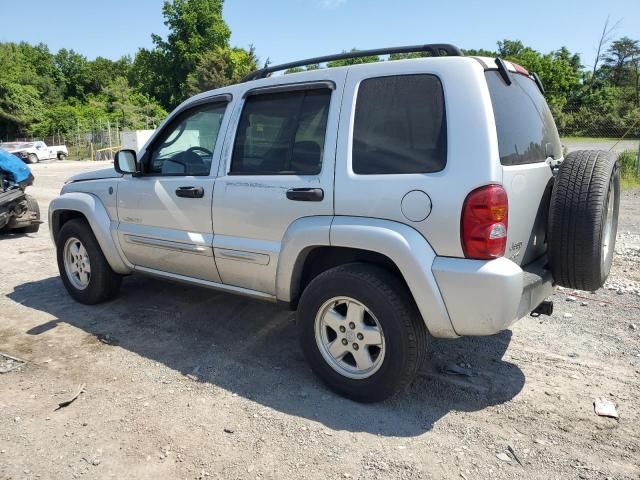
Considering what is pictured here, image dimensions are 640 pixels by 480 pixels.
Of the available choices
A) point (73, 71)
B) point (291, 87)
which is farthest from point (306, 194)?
point (73, 71)

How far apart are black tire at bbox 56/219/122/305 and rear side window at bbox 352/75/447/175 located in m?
2.89

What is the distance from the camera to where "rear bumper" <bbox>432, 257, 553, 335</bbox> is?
2.67 meters

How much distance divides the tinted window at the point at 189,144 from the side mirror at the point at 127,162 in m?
0.12

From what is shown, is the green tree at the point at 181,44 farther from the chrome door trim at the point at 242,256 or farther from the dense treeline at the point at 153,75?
the chrome door trim at the point at 242,256

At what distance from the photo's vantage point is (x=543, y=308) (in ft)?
11.1

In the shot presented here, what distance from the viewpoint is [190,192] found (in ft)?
12.7

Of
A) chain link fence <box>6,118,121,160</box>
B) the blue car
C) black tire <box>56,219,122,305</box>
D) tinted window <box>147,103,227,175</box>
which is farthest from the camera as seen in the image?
chain link fence <box>6,118,121,160</box>

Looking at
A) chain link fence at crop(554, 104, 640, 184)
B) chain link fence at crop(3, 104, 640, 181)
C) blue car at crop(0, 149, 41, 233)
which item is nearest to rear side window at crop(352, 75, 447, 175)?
blue car at crop(0, 149, 41, 233)

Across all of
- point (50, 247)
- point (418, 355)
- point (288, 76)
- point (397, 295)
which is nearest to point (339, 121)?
point (288, 76)

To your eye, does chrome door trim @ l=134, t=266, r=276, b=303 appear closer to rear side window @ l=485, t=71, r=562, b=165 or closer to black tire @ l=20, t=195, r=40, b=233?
rear side window @ l=485, t=71, r=562, b=165

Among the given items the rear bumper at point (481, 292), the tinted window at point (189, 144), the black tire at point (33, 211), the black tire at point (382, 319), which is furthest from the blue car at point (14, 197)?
the rear bumper at point (481, 292)

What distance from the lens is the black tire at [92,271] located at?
4.79m

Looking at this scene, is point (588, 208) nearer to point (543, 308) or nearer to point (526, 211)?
point (526, 211)

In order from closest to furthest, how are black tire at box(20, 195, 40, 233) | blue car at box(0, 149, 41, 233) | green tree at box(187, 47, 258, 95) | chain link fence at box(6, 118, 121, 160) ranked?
blue car at box(0, 149, 41, 233), black tire at box(20, 195, 40, 233), chain link fence at box(6, 118, 121, 160), green tree at box(187, 47, 258, 95)
